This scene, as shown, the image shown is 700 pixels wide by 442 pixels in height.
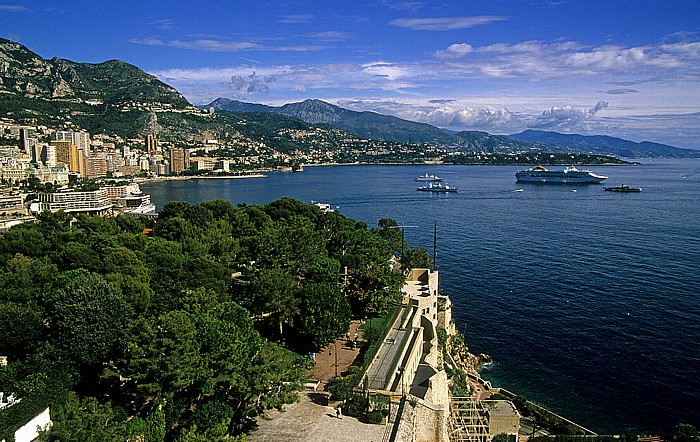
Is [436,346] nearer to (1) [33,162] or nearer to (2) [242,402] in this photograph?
(2) [242,402]

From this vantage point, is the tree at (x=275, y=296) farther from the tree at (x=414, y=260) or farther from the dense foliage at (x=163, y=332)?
the tree at (x=414, y=260)

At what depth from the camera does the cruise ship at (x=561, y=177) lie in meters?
102

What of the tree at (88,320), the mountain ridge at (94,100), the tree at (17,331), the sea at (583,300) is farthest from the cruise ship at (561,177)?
the mountain ridge at (94,100)

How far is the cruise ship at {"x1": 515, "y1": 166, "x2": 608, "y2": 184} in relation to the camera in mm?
102188

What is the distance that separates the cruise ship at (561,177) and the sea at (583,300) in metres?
36.2

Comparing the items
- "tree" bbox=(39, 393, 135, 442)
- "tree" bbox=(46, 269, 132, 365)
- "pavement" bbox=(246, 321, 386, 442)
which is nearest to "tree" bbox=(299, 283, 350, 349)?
"pavement" bbox=(246, 321, 386, 442)

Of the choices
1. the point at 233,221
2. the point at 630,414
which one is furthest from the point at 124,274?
the point at 630,414

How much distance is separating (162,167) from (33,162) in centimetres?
3370

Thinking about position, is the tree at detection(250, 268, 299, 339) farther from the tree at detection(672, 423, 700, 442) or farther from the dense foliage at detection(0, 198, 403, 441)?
the tree at detection(672, 423, 700, 442)

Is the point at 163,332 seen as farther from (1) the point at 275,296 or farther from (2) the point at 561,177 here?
(2) the point at 561,177

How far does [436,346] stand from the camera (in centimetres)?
1994

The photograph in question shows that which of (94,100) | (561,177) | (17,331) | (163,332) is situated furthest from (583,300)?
(94,100)

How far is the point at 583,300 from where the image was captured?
29.5m

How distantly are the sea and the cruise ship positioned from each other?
3620 centimetres
